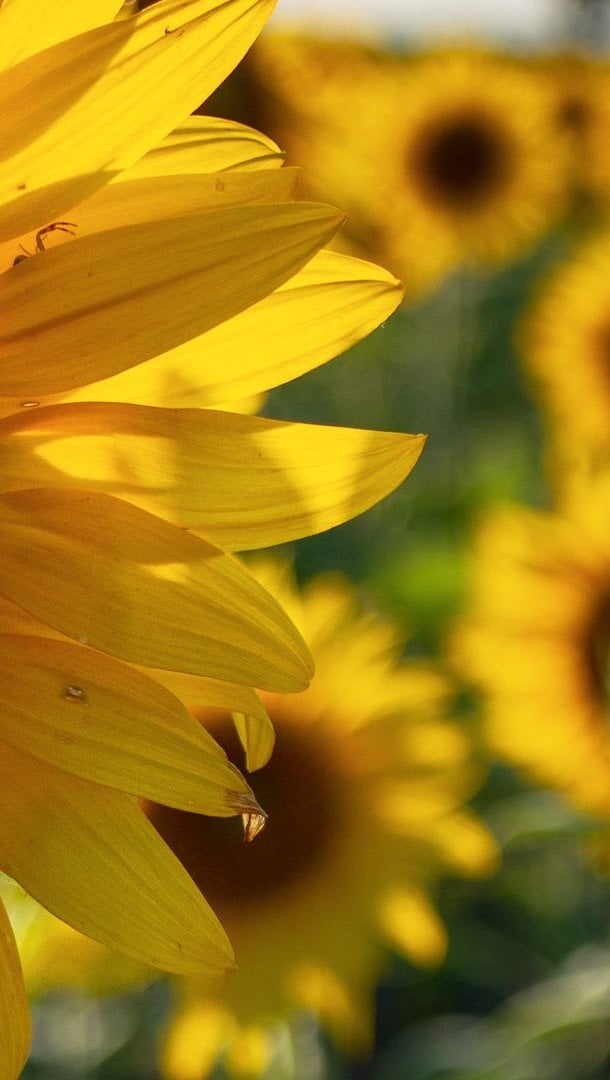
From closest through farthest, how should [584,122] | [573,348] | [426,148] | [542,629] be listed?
[542,629]
[573,348]
[426,148]
[584,122]

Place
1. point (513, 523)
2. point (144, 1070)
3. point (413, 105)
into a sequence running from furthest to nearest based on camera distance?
point (413, 105) < point (144, 1070) < point (513, 523)

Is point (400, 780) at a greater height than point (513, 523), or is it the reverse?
point (513, 523)

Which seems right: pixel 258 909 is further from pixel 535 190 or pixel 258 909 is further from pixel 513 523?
pixel 535 190

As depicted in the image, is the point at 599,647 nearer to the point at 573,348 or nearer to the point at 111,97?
the point at 573,348

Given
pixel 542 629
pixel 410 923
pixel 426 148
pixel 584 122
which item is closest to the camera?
pixel 410 923

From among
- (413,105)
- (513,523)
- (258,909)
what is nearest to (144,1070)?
(258,909)

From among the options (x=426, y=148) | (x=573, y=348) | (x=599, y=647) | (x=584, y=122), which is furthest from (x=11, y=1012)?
(x=584, y=122)

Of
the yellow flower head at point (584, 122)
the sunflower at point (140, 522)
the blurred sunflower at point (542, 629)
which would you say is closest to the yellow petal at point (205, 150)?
the sunflower at point (140, 522)
